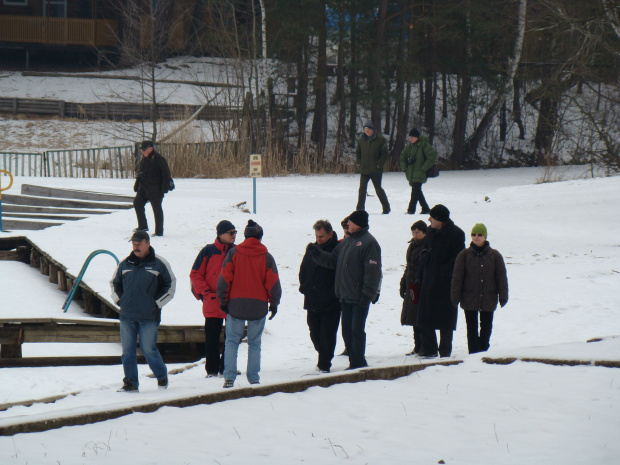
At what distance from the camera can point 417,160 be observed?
16.5 m

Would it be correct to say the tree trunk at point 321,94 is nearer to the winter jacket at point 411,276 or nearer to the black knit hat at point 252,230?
the winter jacket at point 411,276

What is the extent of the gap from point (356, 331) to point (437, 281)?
3.08 ft

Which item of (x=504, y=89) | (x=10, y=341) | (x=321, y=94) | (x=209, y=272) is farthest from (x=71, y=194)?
(x=504, y=89)

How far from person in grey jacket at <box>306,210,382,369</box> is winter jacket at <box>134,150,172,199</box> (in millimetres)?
6758

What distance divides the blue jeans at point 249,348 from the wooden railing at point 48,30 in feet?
115

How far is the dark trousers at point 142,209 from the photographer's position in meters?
14.4

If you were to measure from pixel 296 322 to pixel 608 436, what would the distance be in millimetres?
5667

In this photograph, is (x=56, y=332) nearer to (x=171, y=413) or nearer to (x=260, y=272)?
(x=260, y=272)

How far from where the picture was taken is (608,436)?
5562 mm

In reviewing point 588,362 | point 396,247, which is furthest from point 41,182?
point 588,362

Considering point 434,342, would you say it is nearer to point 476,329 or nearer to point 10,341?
point 476,329

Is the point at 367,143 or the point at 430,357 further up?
the point at 367,143

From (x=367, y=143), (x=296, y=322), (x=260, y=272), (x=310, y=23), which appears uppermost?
(x=310, y=23)

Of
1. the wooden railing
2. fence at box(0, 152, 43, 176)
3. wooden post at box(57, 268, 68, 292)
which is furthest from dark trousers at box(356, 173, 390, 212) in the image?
the wooden railing
